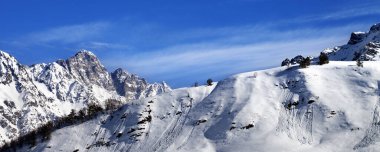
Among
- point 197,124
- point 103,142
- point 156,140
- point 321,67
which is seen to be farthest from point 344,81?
point 103,142

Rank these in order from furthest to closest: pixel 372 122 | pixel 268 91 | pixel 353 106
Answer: pixel 268 91 → pixel 353 106 → pixel 372 122

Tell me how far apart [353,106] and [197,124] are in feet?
139

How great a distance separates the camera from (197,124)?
172250 mm

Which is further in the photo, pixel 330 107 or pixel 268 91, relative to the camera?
pixel 268 91

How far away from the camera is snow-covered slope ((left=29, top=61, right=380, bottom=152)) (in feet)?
479

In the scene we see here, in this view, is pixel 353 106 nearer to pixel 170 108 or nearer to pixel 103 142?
pixel 170 108

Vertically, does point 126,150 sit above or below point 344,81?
below

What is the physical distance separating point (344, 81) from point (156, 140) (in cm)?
5442

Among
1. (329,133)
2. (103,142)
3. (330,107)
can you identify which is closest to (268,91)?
(330,107)

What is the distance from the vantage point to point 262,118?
161 m

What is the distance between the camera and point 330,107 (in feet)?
520

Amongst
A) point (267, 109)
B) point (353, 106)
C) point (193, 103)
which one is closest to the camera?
point (353, 106)

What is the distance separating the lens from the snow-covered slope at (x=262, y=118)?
145875 mm

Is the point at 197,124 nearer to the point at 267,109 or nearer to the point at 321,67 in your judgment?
the point at 267,109
